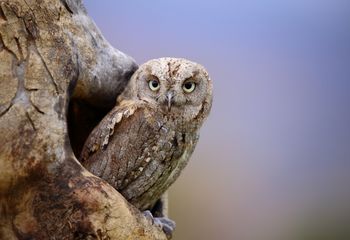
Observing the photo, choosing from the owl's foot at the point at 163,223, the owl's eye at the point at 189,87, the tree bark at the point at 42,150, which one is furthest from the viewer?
the owl's eye at the point at 189,87

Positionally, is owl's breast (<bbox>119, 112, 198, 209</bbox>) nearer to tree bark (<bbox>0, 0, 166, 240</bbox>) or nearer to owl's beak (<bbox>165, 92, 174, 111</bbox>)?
owl's beak (<bbox>165, 92, 174, 111</bbox>)

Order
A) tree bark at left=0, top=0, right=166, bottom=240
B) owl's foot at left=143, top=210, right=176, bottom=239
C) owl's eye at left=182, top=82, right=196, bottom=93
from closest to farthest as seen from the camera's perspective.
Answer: tree bark at left=0, top=0, right=166, bottom=240 → owl's foot at left=143, top=210, right=176, bottom=239 → owl's eye at left=182, top=82, right=196, bottom=93

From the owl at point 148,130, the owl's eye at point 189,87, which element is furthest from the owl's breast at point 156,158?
the owl's eye at point 189,87

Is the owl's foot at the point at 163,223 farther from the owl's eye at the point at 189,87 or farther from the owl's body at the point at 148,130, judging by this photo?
the owl's eye at the point at 189,87

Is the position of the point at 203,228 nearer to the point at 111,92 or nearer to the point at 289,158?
the point at 289,158

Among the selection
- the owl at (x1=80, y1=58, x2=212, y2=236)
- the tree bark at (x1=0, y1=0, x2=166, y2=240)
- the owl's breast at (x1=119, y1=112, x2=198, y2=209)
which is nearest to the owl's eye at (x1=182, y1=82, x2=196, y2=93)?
the owl at (x1=80, y1=58, x2=212, y2=236)

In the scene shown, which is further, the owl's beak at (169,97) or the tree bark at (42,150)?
the owl's beak at (169,97)

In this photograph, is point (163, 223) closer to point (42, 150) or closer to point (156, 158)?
point (156, 158)
